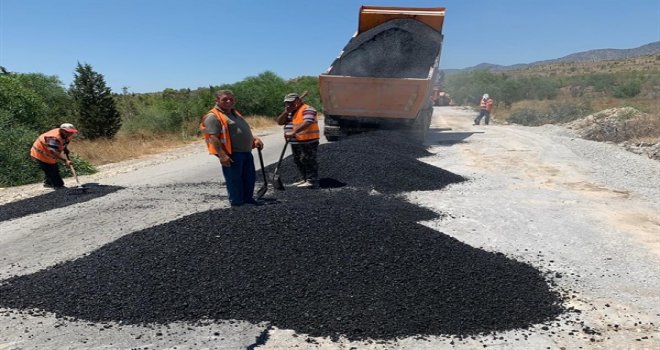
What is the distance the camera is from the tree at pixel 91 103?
49.0ft

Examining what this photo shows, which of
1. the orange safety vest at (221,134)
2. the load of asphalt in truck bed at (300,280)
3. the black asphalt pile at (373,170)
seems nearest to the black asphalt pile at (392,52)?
the black asphalt pile at (373,170)

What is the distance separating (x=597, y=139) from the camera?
1475 cm

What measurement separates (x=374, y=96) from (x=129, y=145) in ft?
23.9

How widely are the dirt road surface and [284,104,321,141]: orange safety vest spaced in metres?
1.43

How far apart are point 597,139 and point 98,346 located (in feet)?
48.9

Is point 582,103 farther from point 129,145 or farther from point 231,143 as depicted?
point 231,143

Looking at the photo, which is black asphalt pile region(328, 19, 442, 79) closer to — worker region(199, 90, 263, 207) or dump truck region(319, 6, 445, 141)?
dump truck region(319, 6, 445, 141)

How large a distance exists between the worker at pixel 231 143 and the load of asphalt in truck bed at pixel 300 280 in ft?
2.44

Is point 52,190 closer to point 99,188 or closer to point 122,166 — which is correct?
point 99,188

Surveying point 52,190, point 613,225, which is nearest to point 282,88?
point 52,190

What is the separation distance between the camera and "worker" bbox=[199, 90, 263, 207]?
5.29 meters

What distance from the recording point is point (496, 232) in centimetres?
594

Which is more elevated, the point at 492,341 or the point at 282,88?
the point at 282,88

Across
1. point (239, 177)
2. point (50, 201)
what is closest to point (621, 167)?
point (239, 177)
